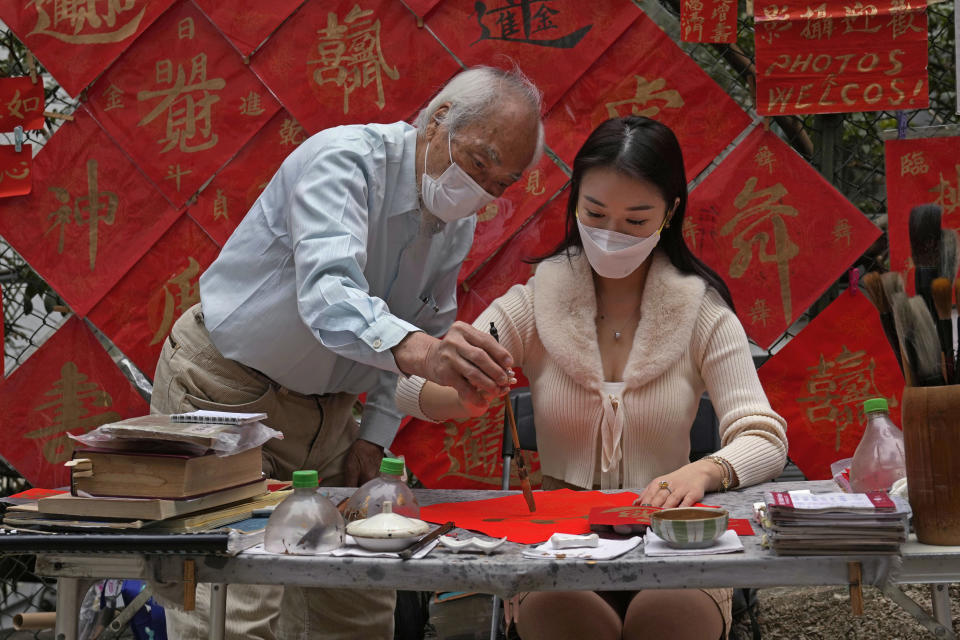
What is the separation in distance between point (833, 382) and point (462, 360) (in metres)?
1.83

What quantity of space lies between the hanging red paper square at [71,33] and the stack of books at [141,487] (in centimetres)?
207

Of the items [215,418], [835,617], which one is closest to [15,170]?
[215,418]

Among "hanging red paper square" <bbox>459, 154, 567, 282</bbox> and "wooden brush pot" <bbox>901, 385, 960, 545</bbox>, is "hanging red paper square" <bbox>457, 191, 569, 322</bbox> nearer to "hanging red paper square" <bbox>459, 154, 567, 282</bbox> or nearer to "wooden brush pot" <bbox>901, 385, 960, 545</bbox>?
"hanging red paper square" <bbox>459, 154, 567, 282</bbox>

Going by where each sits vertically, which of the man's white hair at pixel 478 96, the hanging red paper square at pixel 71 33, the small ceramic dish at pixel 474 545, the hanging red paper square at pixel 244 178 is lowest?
the small ceramic dish at pixel 474 545

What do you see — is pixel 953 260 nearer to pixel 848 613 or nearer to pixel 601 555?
pixel 601 555

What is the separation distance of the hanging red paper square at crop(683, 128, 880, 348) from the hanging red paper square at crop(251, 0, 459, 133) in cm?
102

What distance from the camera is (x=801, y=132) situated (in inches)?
127

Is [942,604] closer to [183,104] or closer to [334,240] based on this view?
[334,240]

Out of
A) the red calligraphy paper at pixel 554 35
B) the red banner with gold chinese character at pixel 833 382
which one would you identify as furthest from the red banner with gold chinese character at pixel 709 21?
the red banner with gold chinese character at pixel 833 382

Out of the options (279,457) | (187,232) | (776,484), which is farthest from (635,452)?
(187,232)

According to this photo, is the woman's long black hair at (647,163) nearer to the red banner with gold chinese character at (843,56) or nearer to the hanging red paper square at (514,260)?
the hanging red paper square at (514,260)

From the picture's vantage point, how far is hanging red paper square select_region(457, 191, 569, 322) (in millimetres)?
3233

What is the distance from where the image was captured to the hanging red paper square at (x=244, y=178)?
3312mm

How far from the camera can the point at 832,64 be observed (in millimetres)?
3033
